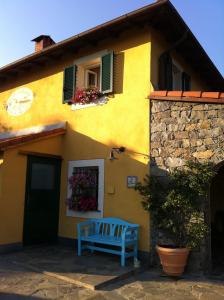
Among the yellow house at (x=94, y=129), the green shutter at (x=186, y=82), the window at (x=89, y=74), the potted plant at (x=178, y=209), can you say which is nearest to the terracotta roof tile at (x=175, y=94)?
A: the yellow house at (x=94, y=129)

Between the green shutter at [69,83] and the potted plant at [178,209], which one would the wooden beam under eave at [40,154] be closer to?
the green shutter at [69,83]

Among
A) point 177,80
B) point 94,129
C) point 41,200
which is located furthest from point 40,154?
point 177,80

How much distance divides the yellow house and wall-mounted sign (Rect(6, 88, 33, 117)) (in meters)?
0.79

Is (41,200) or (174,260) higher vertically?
(41,200)

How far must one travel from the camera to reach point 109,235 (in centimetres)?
717

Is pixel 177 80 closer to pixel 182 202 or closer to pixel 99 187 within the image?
pixel 99 187

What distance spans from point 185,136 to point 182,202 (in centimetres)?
139

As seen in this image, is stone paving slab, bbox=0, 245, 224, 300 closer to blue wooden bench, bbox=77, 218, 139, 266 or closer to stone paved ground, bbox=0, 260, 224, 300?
stone paved ground, bbox=0, 260, 224, 300

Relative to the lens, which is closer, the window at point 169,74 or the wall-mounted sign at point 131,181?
the wall-mounted sign at point 131,181

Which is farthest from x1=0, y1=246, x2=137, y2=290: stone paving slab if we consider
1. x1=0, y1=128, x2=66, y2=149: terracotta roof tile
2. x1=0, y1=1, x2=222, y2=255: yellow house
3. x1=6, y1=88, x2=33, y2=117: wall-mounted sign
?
x1=6, y1=88, x2=33, y2=117: wall-mounted sign

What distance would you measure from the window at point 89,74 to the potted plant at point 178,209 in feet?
9.69

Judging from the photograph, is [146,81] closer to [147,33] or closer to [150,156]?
[147,33]

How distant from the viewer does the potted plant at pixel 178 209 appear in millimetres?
6027

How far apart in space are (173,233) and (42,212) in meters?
3.45
